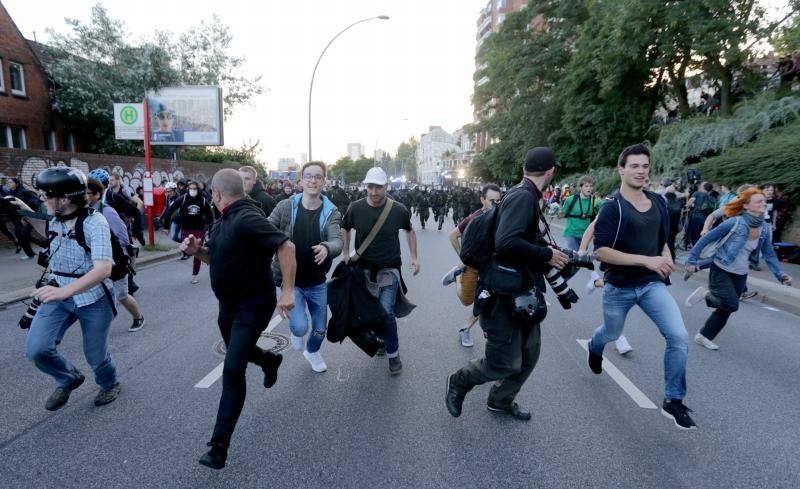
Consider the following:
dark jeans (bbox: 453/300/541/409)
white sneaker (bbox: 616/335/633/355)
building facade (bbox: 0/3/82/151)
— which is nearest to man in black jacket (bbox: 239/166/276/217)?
dark jeans (bbox: 453/300/541/409)

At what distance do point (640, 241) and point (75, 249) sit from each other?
4.03m

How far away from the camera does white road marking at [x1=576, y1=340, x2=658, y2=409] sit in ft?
12.2

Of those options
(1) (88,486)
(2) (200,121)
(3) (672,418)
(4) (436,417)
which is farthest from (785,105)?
(2) (200,121)

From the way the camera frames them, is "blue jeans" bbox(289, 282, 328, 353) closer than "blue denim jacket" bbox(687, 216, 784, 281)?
Yes

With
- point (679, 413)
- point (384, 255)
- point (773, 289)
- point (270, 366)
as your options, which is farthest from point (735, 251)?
point (270, 366)

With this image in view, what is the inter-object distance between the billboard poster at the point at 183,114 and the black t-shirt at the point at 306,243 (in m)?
16.5

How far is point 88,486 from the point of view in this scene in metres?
2.63

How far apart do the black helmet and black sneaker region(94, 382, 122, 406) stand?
161 centimetres

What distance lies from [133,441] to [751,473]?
3.95 meters

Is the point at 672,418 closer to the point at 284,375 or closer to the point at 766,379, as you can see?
the point at 766,379

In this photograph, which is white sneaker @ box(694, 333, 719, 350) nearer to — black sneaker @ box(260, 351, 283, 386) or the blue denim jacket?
the blue denim jacket

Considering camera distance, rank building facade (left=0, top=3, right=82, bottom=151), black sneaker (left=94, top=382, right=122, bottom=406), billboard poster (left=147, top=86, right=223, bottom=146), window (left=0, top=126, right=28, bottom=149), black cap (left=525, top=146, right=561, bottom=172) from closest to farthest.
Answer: black cap (left=525, top=146, right=561, bottom=172)
black sneaker (left=94, top=382, right=122, bottom=406)
billboard poster (left=147, top=86, right=223, bottom=146)
building facade (left=0, top=3, right=82, bottom=151)
window (left=0, top=126, right=28, bottom=149)

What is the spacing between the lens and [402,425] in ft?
11.0

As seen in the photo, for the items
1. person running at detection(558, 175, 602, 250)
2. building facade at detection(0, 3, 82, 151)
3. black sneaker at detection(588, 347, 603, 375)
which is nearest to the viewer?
black sneaker at detection(588, 347, 603, 375)
